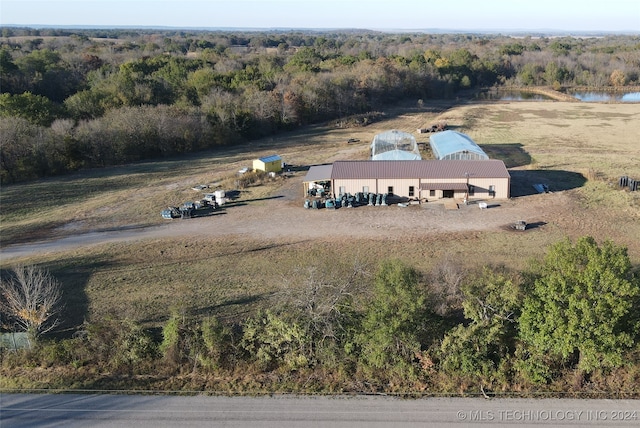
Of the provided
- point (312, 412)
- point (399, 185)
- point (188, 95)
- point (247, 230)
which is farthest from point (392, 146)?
point (312, 412)

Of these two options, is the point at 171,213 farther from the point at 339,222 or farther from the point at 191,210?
the point at 339,222

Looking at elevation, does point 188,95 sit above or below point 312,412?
above

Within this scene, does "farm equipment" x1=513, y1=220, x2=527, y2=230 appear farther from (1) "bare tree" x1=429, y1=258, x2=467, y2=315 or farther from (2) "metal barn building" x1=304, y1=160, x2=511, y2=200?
(1) "bare tree" x1=429, y1=258, x2=467, y2=315

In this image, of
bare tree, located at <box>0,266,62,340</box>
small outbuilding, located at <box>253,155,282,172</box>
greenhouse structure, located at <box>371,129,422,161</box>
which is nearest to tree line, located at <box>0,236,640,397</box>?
bare tree, located at <box>0,266,62,340</box>

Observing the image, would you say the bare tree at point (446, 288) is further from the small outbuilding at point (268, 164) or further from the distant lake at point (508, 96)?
the distant lake at point (508, 96)

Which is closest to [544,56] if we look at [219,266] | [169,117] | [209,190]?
[169,117]

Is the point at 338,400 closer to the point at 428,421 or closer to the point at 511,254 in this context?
the point at 428,421
